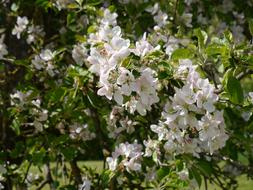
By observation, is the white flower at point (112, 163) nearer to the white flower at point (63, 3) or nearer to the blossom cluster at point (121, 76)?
the blossom cluster at point (121, 76)

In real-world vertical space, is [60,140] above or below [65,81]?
below

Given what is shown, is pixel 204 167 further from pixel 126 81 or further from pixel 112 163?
pixel 126 81

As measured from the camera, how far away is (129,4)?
2.88m

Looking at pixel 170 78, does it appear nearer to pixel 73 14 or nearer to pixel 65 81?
pixel 65 81

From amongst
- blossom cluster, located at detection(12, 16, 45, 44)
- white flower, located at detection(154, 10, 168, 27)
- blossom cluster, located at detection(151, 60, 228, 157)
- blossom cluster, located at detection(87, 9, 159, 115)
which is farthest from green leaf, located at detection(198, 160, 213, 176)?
blossom cluster, located at detection(12, 16, 45, 44)

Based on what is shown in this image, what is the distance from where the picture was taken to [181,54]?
171cm

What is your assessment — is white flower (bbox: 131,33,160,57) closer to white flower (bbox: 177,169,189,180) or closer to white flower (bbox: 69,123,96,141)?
white flower (bbox: 177,169,189,180)

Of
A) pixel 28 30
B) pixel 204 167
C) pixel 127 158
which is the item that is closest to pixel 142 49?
pixel 204 167

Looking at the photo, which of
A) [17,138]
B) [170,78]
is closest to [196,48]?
[170,78]

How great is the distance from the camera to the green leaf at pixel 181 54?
1698 mm

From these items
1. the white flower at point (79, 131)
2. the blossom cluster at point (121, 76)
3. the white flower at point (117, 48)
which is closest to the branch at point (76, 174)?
the white flower at point (79, 131)

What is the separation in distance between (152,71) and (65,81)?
0.77 meters

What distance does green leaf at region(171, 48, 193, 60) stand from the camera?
1698 mm

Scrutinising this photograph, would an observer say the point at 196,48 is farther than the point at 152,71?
Yes
